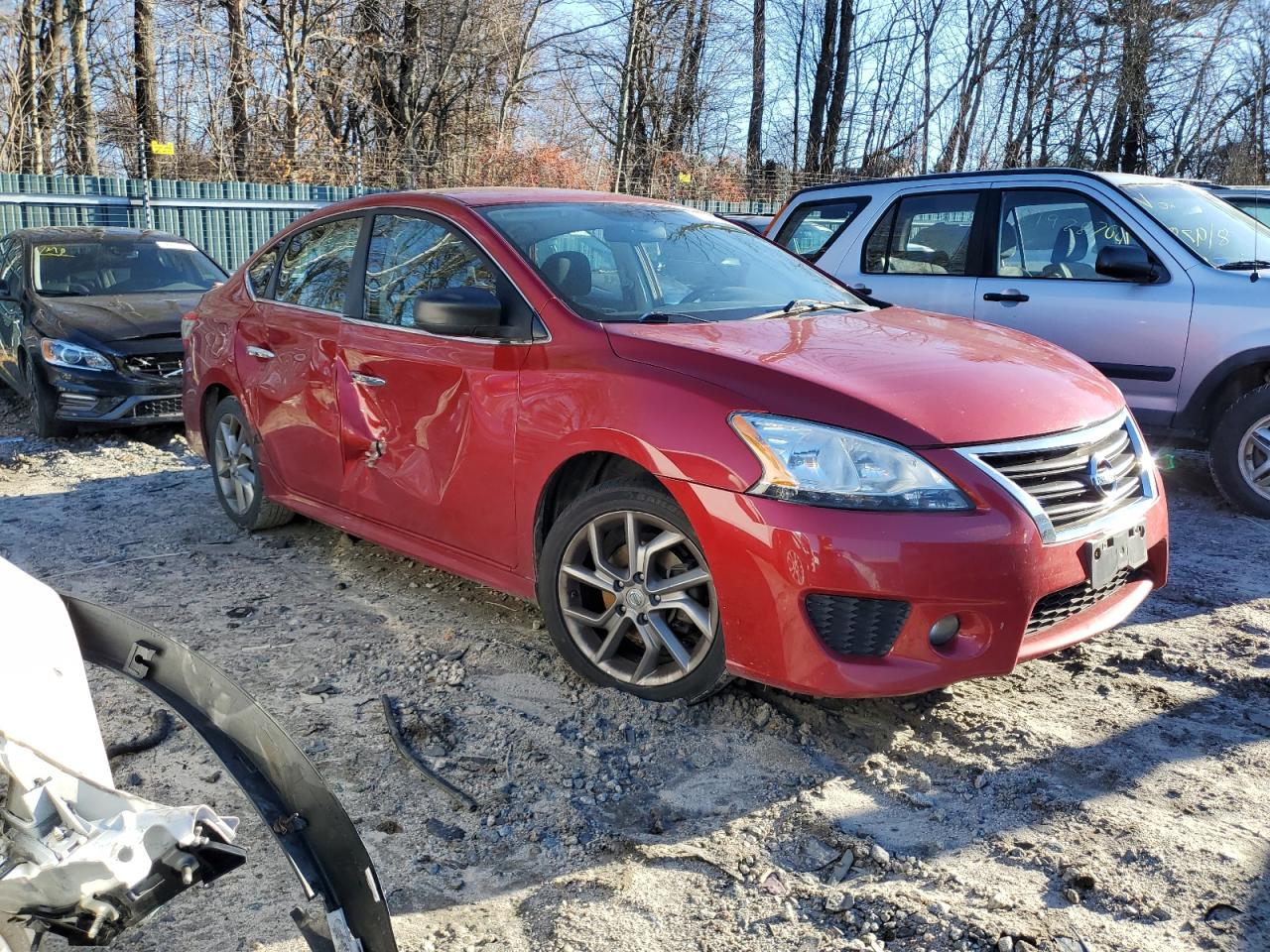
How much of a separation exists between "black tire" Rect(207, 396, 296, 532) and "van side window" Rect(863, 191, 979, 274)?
4116 millimetres

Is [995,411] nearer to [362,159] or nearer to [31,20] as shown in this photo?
[362,159]

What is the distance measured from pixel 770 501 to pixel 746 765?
0.78 m

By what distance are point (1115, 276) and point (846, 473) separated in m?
3.84

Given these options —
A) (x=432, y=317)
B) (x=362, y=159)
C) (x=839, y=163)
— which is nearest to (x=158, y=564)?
(x=432, y=317)

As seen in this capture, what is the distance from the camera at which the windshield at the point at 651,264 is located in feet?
Result: 12.4

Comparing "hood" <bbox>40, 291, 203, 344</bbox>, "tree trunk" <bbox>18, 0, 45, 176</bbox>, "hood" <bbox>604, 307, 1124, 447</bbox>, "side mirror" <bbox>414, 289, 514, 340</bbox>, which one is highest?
"tree trunk" <bbox>18, 0, 45, 176</bbox>

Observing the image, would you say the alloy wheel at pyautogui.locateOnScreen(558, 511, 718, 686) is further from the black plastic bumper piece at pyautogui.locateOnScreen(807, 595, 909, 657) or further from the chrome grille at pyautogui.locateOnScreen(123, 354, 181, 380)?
the chrome grille at pyautogui.locateOnScreen(123, 354, 181, 380)

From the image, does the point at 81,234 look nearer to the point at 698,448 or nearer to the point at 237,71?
the point at 698,448

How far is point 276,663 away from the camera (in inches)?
149

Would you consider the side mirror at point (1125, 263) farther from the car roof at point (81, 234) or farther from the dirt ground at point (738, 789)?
the car roof at point (81, 234)

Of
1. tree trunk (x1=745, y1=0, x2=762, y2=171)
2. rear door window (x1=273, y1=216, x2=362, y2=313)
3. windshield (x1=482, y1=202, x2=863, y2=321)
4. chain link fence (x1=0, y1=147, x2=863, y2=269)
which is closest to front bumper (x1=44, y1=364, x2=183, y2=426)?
rear door window (x1=273, y1=216, x2=362, y2=313)

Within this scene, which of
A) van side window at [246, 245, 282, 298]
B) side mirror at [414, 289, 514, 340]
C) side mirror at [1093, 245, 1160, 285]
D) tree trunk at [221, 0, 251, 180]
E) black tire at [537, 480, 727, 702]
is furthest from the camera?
tree trunk at [221, 0, 251, 180]

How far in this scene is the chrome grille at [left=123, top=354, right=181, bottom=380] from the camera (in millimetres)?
7551

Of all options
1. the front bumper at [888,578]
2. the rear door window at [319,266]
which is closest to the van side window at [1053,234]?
the front bumper at [888,578]
